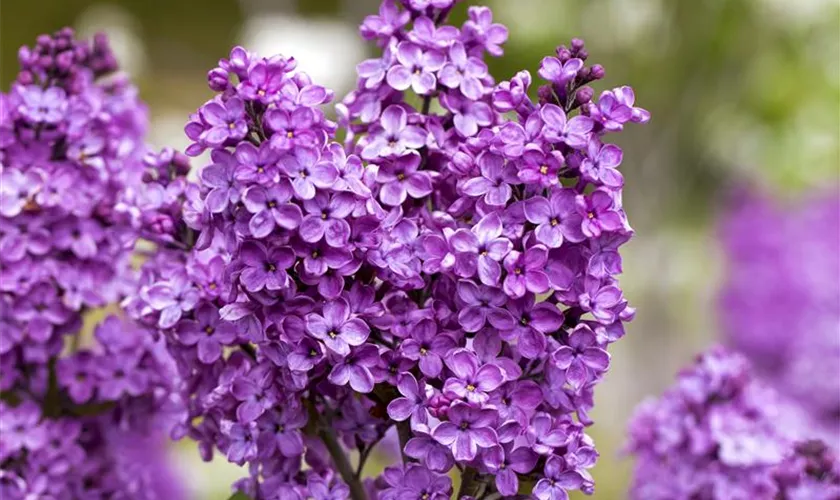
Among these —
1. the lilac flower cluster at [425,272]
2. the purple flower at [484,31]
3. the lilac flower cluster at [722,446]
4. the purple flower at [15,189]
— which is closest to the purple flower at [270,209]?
the lilac flower cluster at [425,272]

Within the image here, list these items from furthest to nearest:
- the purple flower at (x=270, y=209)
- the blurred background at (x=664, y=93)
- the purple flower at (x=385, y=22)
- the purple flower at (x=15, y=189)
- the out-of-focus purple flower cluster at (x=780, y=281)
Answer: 1. the blurred background at (x=664, y=93)
2. the out-of-focus purple flower cluster at (x=780, y=281)
3. the purple flower at (x=15, y=189)
4. the purple flower at (x=385, y=22)
5. the purple flower at (x=270, y=209)

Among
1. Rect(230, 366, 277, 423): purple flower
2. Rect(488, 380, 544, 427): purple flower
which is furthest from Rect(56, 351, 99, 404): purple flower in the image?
Rect(488, 380, 544, 427): purple flower

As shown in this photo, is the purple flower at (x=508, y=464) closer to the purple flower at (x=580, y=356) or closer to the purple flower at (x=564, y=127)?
the purple flower at (x=580, y=356)

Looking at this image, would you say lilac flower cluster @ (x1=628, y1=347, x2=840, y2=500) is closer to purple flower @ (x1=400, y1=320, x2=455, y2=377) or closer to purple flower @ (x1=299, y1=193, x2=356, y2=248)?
purple flower @ (x1=400, y1=320, x2=455, y2=377)

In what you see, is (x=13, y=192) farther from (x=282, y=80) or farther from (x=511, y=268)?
(x=511, y=268)

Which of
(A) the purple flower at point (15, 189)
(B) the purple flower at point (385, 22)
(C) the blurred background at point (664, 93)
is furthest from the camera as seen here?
(C) the blurred background at point (664, 93)

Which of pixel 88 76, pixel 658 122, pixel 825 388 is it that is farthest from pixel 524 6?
pixel 88 76
